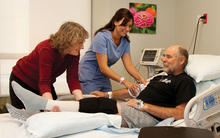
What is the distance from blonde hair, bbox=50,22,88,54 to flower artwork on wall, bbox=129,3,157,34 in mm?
2103

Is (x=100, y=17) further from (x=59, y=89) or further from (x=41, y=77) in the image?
(x=41, y=77)

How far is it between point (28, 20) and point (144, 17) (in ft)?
5.45

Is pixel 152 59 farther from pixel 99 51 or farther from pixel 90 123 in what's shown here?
pixel 90 123

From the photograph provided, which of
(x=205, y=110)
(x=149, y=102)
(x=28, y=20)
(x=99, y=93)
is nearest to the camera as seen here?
(x=205, y=110)

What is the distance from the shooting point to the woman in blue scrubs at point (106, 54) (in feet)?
6.78

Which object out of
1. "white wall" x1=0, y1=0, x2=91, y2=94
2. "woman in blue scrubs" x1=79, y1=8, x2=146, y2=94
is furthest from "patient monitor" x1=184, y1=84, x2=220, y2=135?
"white wall" x1=0, y1=0, x2=91, y2=94

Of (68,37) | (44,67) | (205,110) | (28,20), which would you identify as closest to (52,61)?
(44,67)

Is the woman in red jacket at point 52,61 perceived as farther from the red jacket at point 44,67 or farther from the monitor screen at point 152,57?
the monitor screen at point 152,57

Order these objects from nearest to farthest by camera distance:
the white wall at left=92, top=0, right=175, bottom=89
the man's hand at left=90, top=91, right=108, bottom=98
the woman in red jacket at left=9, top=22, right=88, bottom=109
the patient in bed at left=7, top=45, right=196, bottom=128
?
the patient in bed at left=7, top=45, right=196, bottom=128
the woman in red jacket at left=9, top=22, right=88, bottom=109
the man's hand at left=90, top=91, right=108, bottom=98
the white wall at left=92, top=0, right=175, bottom=89

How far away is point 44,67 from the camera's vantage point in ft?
5.11

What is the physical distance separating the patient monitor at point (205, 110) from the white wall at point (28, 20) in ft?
6.63

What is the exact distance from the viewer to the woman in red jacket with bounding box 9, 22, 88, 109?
154 centimetres

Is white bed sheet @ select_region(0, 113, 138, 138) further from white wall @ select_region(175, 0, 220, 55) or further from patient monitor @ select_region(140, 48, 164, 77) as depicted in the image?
white wall @ select_region(175, 0, 220, 55)

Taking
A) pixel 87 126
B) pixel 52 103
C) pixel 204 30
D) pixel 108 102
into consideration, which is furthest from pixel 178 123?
pixel 204 30
